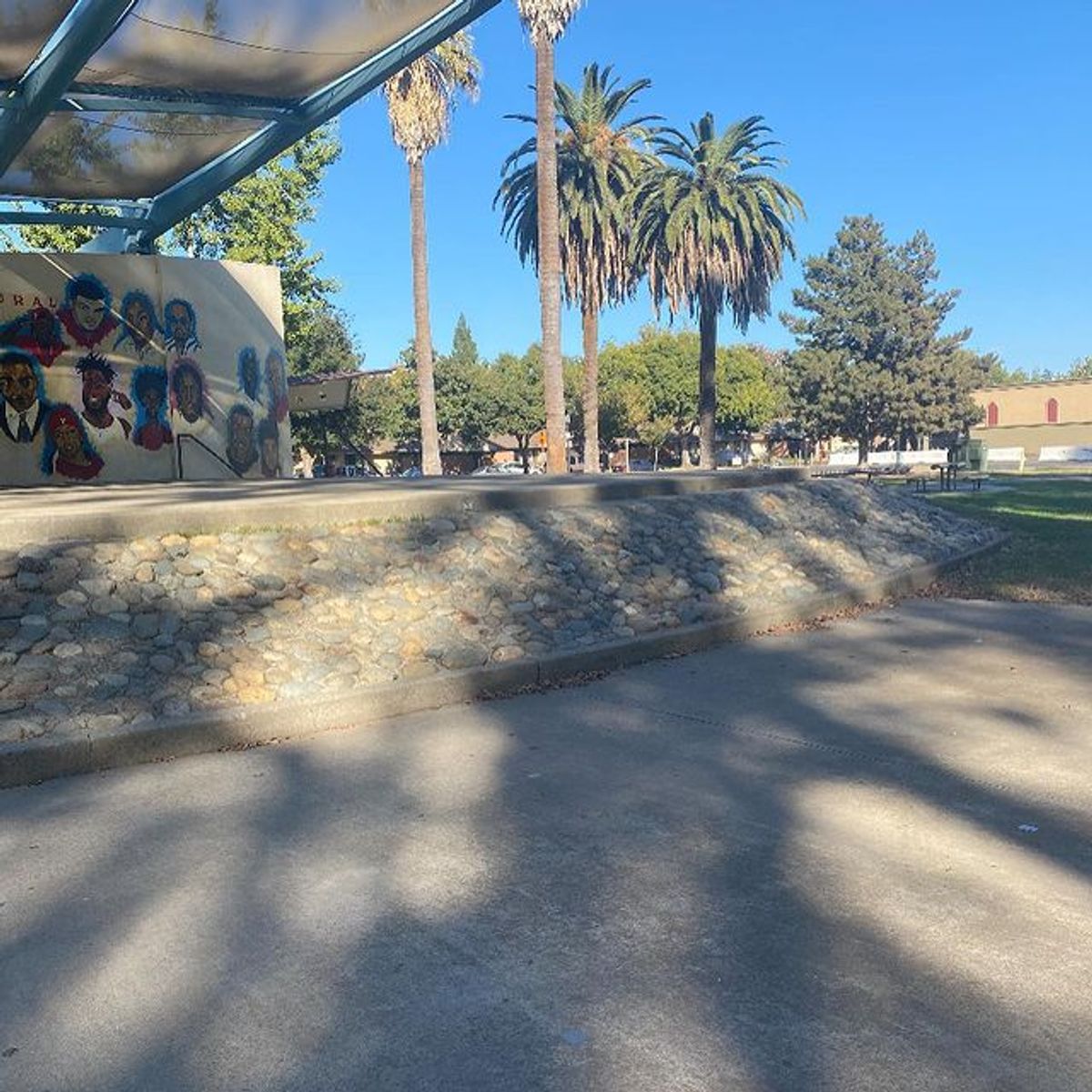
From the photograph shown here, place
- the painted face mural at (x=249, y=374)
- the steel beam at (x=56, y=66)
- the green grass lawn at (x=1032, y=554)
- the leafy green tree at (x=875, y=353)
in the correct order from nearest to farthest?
the steel beam at (x=56, y=66) → the green grass lawn at (x=1032, y=554) → the painted face mural at (x=249, y=374) → the leafy green tree at (x=875, y=353)

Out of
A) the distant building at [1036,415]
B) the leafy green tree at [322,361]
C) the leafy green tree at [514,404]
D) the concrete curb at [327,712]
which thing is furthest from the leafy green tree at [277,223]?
the distant building at [1036,415]

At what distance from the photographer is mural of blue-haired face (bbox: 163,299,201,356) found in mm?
16656

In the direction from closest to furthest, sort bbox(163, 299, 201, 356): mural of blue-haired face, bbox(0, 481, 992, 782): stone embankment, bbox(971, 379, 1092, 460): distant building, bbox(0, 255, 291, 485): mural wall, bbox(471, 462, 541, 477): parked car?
1. bbox(0, 481, 992, 782): stone embankment
2. bbox(0, 255, 291, 485): mural wall
3. bbox(163, 299, 201, 356): mural of blue-haired face
4. bbox(471, 462, 541, 477): parked car
5. bbox(971, 379, 1092, 460): distant building

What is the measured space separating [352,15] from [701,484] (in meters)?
7.06

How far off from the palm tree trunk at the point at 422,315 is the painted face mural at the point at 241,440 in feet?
31.3

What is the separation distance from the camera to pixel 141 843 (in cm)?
440

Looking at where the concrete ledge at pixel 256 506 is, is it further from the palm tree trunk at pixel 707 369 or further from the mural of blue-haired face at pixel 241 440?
the palm tree trunk at pixel 707 369

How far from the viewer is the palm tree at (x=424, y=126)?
92.2ft

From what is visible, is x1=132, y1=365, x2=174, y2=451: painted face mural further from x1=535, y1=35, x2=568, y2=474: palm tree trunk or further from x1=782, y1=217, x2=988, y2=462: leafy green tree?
x1=782, y1=217, x2=988, y2=462: leafy green tree

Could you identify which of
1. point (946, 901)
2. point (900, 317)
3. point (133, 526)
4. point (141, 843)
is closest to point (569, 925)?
point (946, 901)

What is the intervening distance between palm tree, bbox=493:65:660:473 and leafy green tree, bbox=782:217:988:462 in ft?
98.9

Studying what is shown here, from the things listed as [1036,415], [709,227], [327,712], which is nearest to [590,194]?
[709,227]

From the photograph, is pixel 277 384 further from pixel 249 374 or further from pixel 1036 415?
pixel 1036 415

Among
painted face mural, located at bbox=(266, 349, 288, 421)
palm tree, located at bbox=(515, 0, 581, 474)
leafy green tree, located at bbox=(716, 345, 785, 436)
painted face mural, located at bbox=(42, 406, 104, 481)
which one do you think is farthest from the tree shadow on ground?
leafy green tree, located at bbox=(716, 345, 785, 436)
